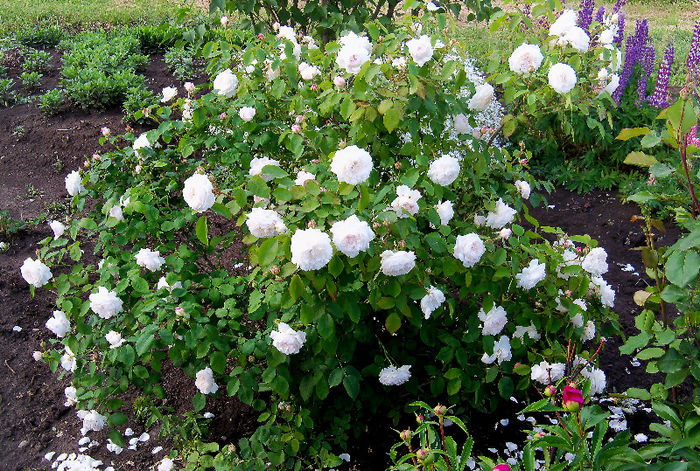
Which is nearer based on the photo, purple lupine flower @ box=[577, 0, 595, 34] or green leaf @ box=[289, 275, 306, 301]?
green leaf @ box=[289, 275, 306, 301]

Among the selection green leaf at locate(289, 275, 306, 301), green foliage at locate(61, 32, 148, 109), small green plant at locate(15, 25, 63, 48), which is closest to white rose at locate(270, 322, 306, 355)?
green leaf at locate(289, 275, 306, 301)

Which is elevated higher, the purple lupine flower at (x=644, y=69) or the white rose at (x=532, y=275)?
the white rose at (x=532, y=275)

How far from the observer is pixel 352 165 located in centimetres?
179

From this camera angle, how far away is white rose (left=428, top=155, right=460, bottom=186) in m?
2.07

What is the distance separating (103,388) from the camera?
221 centimetres

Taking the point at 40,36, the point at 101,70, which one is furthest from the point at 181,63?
the point at 40,36

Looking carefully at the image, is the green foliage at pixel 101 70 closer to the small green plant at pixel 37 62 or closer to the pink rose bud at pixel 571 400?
the small green plant at pixel 37 62

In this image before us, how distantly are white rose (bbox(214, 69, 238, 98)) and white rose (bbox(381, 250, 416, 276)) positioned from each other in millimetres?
997

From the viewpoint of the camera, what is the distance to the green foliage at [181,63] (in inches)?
204

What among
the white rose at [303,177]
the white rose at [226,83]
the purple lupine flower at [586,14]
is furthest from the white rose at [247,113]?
the purple lupine flower at [586,14]

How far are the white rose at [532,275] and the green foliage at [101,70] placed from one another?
11.2 ft

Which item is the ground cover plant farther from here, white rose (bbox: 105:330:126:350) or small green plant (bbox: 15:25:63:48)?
small green plant (bbox: 15:25:63:48)

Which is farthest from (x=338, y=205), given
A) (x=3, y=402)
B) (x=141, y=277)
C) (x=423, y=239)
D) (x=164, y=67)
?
(x=164, y=67)

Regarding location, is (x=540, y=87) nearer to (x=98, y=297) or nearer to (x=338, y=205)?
(x=338, y=205)
